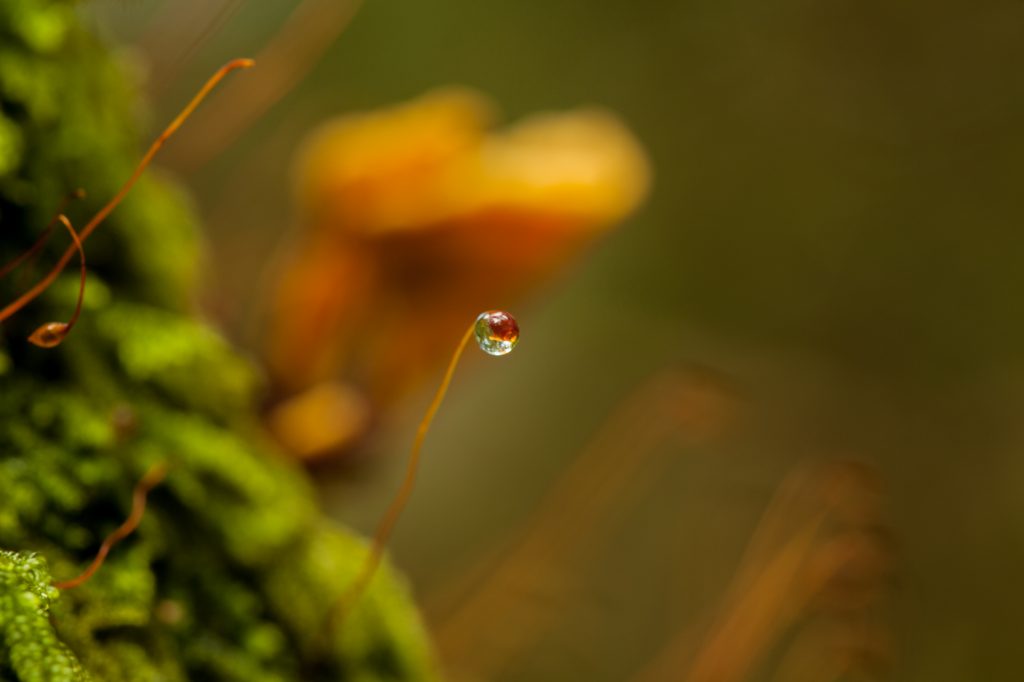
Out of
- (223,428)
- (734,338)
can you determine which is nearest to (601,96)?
(734,338)

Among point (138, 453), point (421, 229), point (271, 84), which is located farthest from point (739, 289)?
point (138, 453)

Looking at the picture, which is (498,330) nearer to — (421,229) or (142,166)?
(142,166)

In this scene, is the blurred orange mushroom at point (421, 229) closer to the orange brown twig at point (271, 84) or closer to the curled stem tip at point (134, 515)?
the orange brown twig at point (271, 84)

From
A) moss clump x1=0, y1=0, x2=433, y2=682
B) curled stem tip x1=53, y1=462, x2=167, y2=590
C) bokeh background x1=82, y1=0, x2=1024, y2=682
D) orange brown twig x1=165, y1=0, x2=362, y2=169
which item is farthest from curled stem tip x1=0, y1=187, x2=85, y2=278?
bokeh background x1=82, y1=0, x2=1024, y2=682

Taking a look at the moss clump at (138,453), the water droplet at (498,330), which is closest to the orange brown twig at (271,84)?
the moss clump at (138,453)

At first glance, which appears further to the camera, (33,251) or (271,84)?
(271,84)

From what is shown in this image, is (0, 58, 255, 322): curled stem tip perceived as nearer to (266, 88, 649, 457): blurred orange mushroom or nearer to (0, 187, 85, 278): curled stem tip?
(0, 187, 85, 278): curled stem tip
